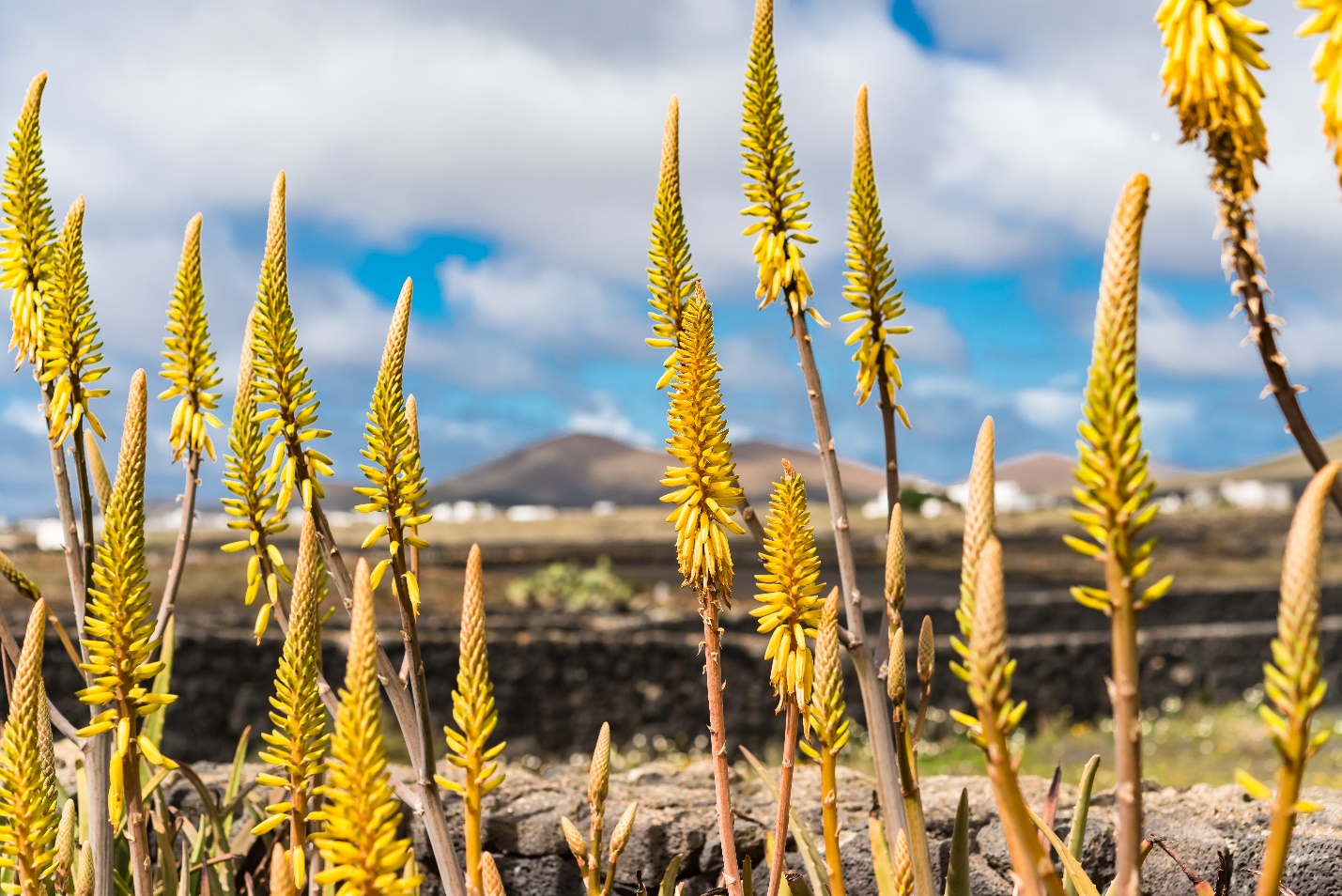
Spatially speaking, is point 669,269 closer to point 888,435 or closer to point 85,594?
point 888,435

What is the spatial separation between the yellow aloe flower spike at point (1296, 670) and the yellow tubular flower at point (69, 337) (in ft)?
6.83

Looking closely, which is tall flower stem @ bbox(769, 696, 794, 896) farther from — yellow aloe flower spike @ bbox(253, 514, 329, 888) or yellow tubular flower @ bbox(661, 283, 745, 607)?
yellow aloe flower spike @ bbox(253, 514, 329, 888)

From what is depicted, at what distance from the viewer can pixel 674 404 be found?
190 cm

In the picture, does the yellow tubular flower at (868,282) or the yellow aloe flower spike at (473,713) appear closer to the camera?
the yellow aloe flower spike at (473,713)

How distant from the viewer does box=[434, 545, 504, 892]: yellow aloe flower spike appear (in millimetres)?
1449

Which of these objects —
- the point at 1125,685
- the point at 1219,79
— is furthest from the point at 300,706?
the point at 1219,79

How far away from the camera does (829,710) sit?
69.9 inches

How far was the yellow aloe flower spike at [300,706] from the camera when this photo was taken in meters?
1.66

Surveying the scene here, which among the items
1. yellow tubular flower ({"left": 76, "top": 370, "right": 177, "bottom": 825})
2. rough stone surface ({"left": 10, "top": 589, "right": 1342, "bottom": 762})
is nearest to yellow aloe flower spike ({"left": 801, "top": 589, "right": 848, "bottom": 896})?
yellow tubular flower ({"left": 76, "top": 370, "right": 177, "bottom": 825})

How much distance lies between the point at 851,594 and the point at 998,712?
972 mm

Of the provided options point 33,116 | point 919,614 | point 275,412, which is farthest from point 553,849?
point 919,614

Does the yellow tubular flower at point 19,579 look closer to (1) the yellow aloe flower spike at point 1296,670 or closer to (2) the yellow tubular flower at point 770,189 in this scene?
(2) the yellow tubular flower at point 770,189

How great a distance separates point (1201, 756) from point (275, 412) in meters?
17.6

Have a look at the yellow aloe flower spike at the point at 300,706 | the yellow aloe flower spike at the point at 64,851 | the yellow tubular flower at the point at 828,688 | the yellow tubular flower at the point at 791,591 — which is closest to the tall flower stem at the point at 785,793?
the yellow tubular flower at the point at 791,591
